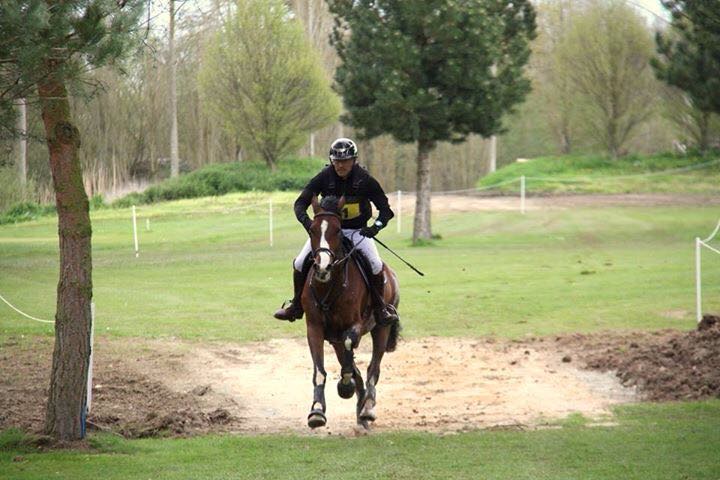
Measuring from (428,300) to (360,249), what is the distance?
38.8ft

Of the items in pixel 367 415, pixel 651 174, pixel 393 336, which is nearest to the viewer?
pixel 367 415

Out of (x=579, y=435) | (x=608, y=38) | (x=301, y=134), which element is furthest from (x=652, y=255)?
(x=301, y=134)

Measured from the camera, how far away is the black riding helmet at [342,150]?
11734mm

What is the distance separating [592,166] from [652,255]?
89.6 ft

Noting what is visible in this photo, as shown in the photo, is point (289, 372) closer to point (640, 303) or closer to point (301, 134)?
point (640, 303)

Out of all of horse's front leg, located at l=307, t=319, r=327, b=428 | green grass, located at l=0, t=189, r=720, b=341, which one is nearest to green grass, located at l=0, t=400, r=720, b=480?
horse's front leg, located at l=307, t=319, r=327, b=428

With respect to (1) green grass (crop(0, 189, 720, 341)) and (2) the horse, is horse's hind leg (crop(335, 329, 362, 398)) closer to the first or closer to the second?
(2) the horse

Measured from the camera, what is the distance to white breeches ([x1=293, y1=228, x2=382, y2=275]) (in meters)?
12.1

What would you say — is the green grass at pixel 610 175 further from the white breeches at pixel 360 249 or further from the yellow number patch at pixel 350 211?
the yellow number patch at pixel 350 211

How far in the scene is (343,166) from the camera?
38.9 feet

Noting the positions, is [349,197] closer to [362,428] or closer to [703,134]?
[362,428]

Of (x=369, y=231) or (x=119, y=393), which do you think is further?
(x=119, y=393)

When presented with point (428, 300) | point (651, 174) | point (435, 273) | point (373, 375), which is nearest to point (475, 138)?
point (651, 174)

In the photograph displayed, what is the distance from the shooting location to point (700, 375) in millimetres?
14234
